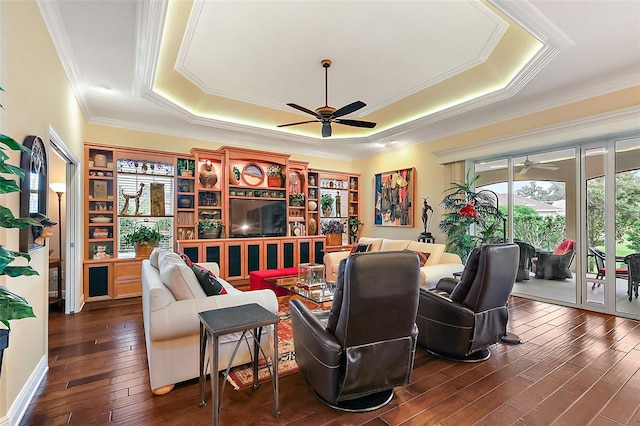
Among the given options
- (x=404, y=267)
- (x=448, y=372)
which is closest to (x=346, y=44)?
(x=404, y=267)

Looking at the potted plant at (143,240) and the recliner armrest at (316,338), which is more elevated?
the potted plant at (143,240)

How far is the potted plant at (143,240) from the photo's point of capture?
5168mm

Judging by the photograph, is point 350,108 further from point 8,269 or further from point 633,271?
point 633,271

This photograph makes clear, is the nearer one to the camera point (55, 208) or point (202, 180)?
point (55, 208)

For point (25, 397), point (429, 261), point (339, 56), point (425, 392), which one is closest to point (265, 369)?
point (425, 392)

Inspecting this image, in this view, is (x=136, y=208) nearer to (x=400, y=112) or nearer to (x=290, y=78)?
(x=290, y=78)

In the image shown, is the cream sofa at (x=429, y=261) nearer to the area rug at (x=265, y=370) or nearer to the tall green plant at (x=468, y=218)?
the tall green plant at (x=468, y=218)

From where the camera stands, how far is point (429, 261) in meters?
4.93

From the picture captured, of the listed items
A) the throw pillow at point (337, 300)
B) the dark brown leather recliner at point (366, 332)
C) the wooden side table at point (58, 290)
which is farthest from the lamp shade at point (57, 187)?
the throw pillow at point (337, 300)

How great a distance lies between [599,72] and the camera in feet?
12.4

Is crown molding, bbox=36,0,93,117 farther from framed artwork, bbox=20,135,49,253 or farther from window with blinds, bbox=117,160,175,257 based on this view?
window with blinds, bbox=117,160,175,257

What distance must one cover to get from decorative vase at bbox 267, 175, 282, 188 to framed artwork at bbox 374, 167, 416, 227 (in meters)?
2.36

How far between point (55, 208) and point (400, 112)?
5.96 m

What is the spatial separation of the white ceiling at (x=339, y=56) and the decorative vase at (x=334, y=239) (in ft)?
10.2
